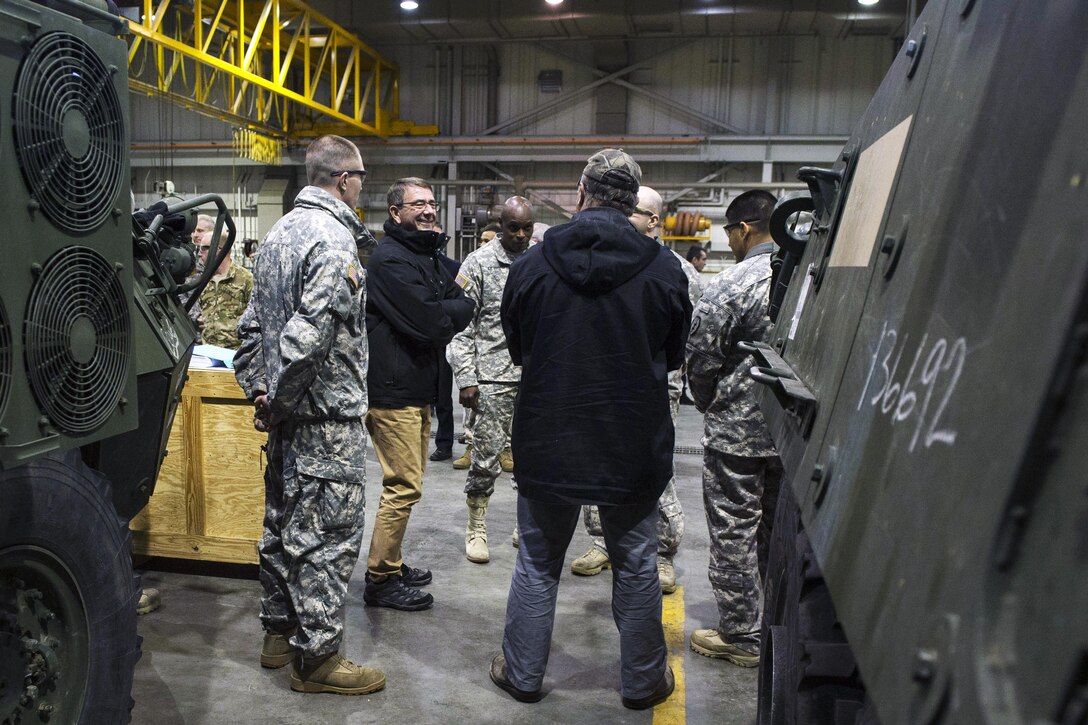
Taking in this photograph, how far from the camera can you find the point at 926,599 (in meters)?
0.83

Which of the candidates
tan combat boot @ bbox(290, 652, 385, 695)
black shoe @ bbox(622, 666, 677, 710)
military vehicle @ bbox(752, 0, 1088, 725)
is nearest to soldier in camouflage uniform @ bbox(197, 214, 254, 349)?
tan combat boot @ bbox(290, 652, 385, 695)

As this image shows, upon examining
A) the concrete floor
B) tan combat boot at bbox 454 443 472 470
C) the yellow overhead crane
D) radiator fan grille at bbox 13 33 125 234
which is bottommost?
tan combat boot at bbox 454 443 472 470

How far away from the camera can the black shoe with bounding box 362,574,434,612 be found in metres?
4.18

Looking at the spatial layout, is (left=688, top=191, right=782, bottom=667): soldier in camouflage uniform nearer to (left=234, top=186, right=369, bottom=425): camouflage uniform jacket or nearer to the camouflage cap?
the camouflage cap

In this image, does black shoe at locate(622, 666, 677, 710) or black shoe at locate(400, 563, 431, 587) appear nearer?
black shoe at locate(622, 666, 677, 710)

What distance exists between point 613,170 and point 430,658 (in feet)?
6.87

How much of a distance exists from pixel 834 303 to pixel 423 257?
2.78m

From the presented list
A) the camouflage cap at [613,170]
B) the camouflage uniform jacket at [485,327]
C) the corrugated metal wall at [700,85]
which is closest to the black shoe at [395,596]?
the camouflage uniform jacket at [485,327]

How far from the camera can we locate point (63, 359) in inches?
80.4

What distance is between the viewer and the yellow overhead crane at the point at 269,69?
1041 centimetres

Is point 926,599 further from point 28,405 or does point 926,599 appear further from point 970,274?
point 28,405

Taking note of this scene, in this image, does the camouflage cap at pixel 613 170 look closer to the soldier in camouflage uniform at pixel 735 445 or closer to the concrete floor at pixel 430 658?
the soldier in camouflage uniform at pixel 735 445

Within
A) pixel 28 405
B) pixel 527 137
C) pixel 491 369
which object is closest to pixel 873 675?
pixel 28 405

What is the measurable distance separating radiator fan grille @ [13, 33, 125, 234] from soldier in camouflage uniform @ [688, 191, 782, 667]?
216 cm
